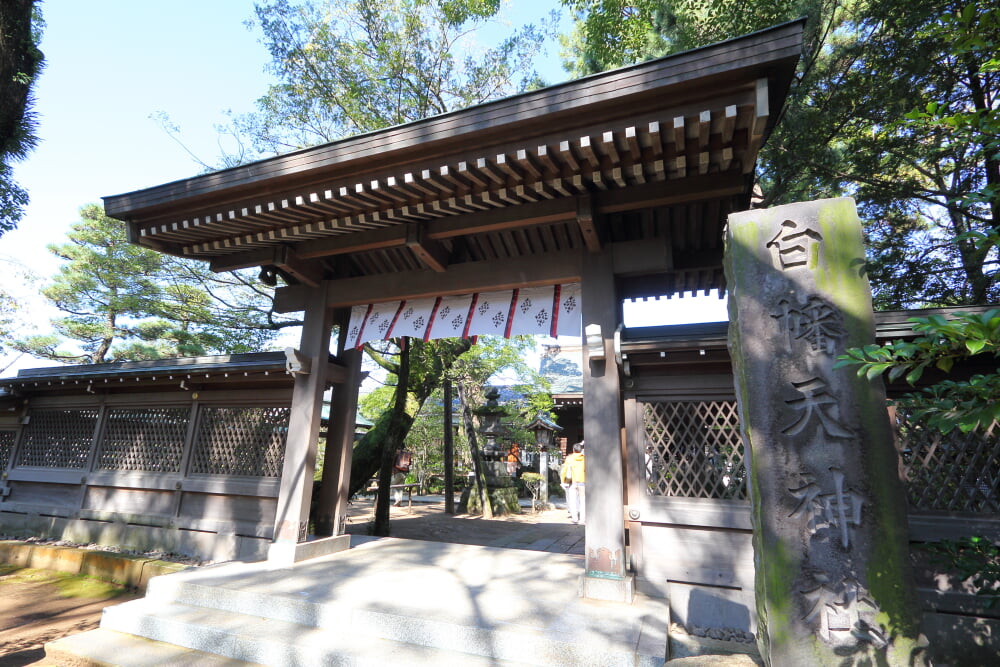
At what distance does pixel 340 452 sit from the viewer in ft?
21.7

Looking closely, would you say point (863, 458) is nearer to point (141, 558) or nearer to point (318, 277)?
point (318, 277)

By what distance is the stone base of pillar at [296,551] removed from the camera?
5457 mm

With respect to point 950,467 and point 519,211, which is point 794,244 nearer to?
point 519,211

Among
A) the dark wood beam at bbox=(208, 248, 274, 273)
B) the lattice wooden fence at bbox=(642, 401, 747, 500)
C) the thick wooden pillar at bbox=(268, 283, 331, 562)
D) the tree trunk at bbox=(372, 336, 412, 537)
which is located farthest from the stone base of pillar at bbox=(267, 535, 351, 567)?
the lattice wooden fence at bbox=(642, 401, 747, 500)

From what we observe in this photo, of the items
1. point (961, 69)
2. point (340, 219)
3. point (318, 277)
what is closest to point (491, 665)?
point (340, 219)

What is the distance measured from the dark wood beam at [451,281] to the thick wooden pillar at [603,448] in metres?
0.46

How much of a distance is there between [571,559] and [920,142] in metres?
9.09

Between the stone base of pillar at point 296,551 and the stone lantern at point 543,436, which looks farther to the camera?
the stone lantern at point 543,436

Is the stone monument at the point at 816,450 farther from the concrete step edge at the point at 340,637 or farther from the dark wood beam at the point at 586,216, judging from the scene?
Answer: the dark wood beam at the point at 586,216

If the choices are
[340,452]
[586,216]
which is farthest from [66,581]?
[586,216]

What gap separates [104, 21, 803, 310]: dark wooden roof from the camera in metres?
3.63

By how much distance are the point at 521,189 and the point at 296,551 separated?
4.70m

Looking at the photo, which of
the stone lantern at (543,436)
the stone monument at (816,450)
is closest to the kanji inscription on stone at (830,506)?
the stone monument at (816,450)

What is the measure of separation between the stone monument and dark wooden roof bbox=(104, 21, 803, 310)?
120cm
